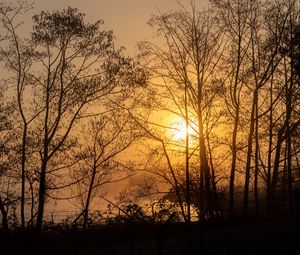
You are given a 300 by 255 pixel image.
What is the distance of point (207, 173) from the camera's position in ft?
112

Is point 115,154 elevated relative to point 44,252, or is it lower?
elevated

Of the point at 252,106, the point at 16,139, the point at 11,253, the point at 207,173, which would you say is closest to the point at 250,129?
the point at 252,106

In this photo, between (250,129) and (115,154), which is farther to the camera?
(115,154)

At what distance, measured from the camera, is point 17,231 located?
75.8 feet

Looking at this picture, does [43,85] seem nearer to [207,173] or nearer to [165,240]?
[207,173]

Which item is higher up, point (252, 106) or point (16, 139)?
point (252, 106)

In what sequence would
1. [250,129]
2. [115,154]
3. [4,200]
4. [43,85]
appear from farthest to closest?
[115,154] → [250,129] → [43,85] → [4,200]

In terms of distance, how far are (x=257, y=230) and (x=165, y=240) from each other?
3.54 meters

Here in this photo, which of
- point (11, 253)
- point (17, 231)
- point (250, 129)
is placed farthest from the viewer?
point (250, 129)

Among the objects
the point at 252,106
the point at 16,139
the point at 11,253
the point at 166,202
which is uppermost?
the point at 252,106

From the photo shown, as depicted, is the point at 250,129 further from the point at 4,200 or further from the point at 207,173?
the point at 4,200

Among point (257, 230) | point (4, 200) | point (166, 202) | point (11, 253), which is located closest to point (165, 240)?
point (257, 230)

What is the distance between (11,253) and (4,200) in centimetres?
1165

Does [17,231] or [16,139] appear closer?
[17,231]
